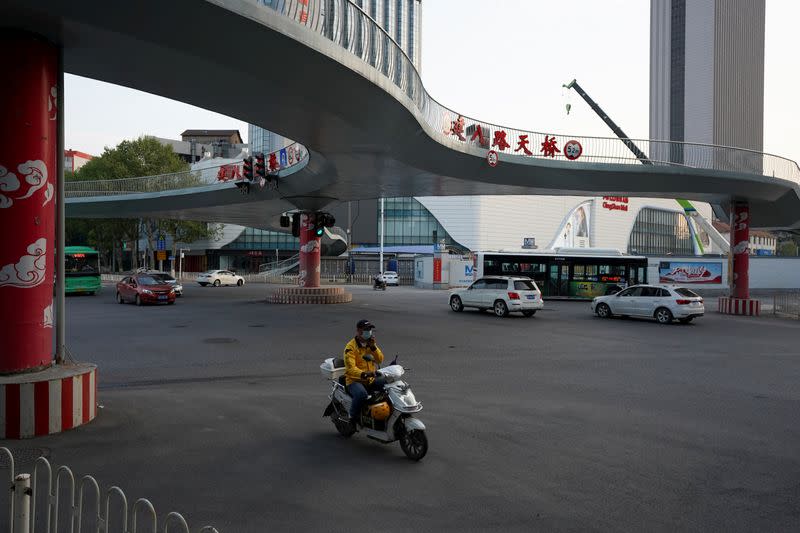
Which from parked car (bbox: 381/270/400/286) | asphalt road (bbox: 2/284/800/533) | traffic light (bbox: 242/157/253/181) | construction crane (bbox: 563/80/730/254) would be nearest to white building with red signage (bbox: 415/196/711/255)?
construction crane (bbox: 563/80/730/254)

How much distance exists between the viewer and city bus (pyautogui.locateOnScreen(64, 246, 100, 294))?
3519 centimetres

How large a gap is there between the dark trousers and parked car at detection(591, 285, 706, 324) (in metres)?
19.1

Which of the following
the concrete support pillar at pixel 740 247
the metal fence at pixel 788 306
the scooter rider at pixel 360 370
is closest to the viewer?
the scooter rider at pixel 360 370

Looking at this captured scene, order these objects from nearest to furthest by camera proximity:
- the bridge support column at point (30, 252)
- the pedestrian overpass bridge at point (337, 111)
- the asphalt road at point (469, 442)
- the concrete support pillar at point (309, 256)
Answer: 1. the asphalt road at point (469, 442)
2. the bridge support column at point (30, 252)
3. the pedestrian overpass bridge at point (337, 111)
4. the concrete support pillar at point (309, 256)

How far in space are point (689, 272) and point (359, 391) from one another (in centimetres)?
4304

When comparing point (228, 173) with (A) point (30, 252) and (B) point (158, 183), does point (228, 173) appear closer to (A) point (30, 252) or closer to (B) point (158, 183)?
(B) point (158, 183)

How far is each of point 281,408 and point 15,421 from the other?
336cm

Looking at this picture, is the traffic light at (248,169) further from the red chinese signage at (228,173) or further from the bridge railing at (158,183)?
the red chinese signage at (228,173)

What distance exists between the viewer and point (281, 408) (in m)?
8.93

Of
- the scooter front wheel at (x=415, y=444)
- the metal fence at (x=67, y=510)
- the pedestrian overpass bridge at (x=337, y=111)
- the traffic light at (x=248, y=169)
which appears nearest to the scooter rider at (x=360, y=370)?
the scooter front wheel at (x=415, y=444)

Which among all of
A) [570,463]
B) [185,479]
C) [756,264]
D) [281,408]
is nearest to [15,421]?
[185,479]

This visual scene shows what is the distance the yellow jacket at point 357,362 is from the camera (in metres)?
7.09

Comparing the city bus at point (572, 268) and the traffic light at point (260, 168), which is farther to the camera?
the city bus at point (572, 268)

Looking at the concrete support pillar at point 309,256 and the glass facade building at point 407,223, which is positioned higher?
the glass facade building at point 407,223
